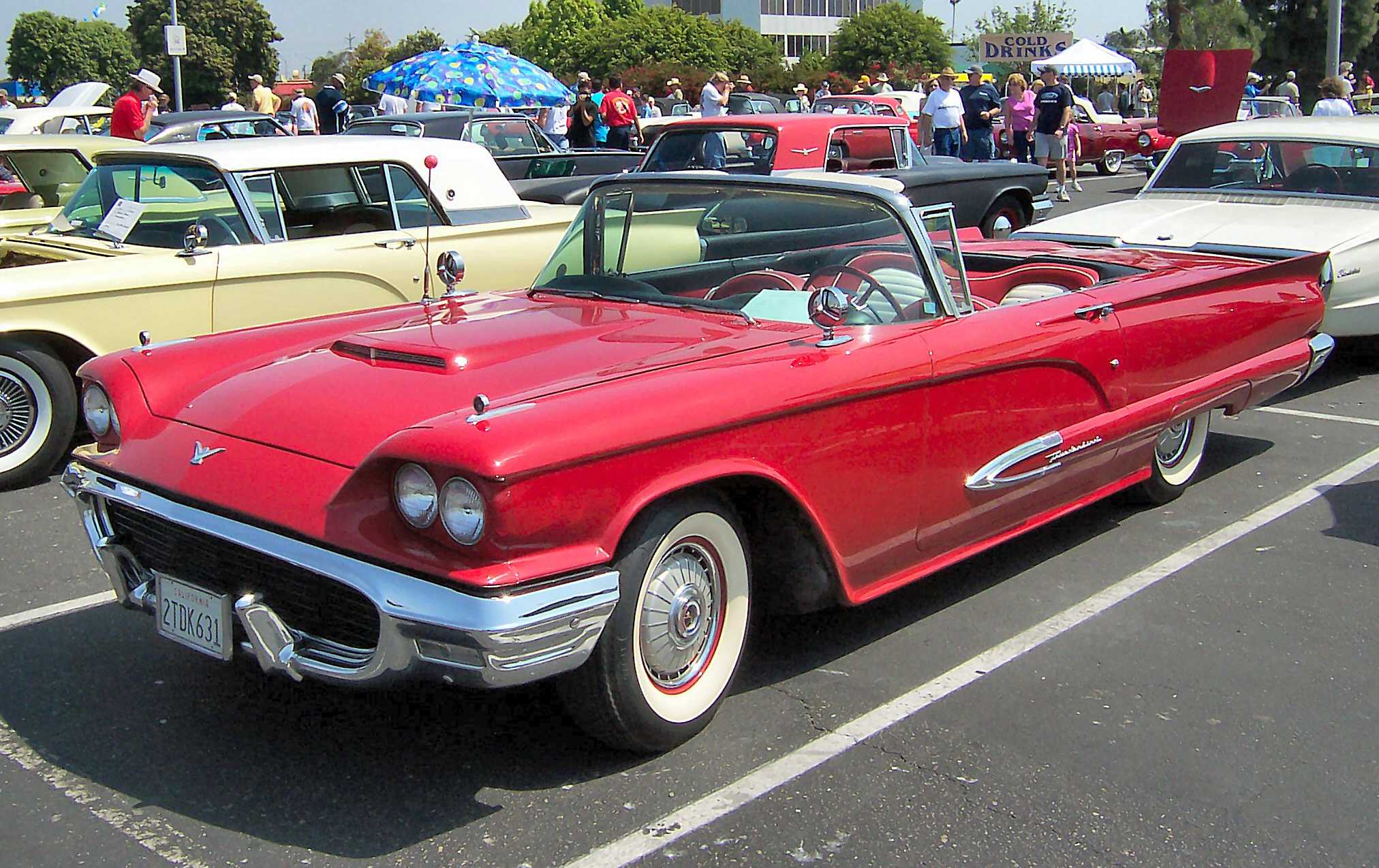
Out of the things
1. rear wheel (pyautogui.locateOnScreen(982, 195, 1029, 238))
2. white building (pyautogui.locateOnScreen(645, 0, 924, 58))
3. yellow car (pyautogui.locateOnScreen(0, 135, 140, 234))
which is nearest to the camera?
yellow car (pyautogui.locateOnScreen(0, 135, 140, 234))

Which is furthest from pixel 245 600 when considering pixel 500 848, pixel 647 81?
pixel 647 81

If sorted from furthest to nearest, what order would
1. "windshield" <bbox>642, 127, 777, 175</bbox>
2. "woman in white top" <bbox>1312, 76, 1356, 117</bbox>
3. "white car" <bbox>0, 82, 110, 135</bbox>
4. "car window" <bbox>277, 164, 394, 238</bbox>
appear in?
"white car" <bbox>0, 82, 110, 135</bbox> < "woman in white top" <bbox>1312, 76, 1356, 117</bbox> < "windshield" <bbox>642, 127, 777, 175</bbox> < "car window" <bbox>277, 164, 394, 238</bbox>

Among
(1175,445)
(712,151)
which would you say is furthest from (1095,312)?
(712,151)

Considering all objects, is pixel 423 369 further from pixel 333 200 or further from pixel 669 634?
pixel 333 200

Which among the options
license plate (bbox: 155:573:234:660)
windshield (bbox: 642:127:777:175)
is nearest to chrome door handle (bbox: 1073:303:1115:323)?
license plate (bbox: 155:573:234:660)

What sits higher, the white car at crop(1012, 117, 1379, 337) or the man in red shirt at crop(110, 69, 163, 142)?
the man in red shirt at crop(110, 69, 163, 142)

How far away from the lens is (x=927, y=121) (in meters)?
16.1

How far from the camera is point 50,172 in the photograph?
8773 millimetres

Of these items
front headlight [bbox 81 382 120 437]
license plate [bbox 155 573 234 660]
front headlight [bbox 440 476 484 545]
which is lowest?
license plate [bbox 155 573 234 660]

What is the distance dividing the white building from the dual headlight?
99422 mm

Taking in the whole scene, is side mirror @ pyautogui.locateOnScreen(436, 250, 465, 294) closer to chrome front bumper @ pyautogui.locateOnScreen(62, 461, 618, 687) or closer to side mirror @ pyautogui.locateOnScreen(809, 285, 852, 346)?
side mirror @ pyautogui.locateOnScreen(809, 285, 852, 346)

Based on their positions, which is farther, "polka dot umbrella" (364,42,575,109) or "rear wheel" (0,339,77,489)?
"polka dot umbrella" (364,42,575,109)

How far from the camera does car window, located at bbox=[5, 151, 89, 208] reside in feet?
28.5

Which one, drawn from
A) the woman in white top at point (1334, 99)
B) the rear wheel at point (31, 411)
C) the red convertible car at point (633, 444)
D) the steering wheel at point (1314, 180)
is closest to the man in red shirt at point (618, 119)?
the woman in white top at point (1334, 99)
